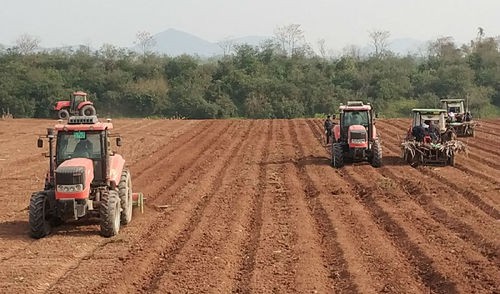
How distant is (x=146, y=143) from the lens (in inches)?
1140

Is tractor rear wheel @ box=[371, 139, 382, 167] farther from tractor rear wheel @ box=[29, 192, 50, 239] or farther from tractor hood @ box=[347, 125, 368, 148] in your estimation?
tractor rear wheel @ box=[29, 192, 50, 239]

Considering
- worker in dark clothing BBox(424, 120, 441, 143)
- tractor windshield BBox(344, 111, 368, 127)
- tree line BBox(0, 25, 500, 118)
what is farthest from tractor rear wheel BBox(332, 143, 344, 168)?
tree line BBox(0, 25, 500, 118)

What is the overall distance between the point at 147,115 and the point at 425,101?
2213 centimetres

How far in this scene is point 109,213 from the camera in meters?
10.5

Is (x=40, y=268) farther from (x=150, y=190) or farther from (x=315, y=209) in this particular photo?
(x=150, y=190)

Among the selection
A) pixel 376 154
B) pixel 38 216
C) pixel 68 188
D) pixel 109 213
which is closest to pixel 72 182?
pixel 68 188

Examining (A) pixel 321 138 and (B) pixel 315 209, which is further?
(A) pixel 321 138

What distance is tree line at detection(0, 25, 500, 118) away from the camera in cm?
5394

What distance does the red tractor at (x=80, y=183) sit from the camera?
33.9ft

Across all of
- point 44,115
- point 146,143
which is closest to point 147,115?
point 44,115

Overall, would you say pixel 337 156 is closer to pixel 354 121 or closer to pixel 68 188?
pixel 354 121

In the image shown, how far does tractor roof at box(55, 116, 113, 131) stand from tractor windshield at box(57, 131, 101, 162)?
11 centimetres

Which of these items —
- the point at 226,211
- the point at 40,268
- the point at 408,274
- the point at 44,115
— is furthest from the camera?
the point at 44,115

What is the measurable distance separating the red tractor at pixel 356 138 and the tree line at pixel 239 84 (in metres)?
33.8
